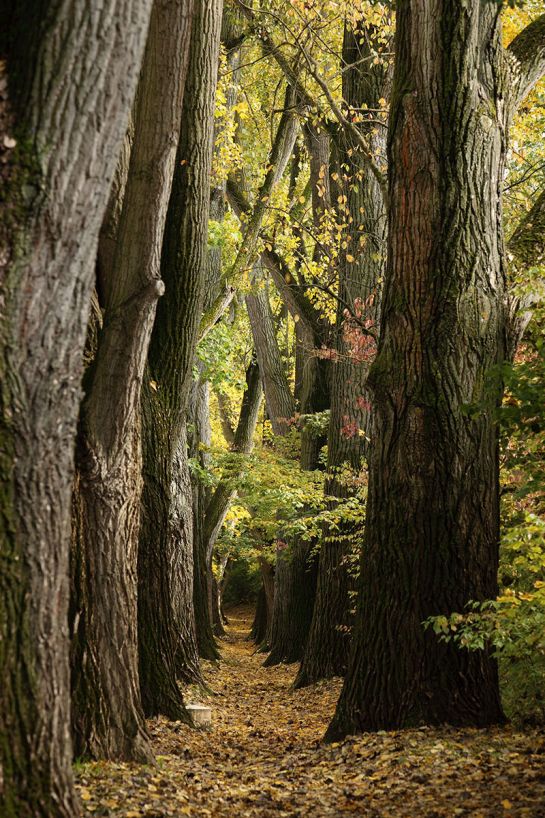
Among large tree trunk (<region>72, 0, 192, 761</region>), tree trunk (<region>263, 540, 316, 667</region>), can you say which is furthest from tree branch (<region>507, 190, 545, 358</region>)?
tree trunk (<region>263, 540, 316, 667</region>)

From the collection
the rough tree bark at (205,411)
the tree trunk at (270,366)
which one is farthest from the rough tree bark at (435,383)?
the tree trunk at (270,366)

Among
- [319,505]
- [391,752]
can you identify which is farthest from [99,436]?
[319,505]

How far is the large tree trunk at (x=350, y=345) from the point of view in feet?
41.3

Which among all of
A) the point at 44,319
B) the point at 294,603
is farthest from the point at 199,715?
the point at 294,603

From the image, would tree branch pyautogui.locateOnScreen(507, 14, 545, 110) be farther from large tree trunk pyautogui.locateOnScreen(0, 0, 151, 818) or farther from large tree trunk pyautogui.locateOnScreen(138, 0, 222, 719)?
large tree trunk pyautogui.locateOnScreen(0, 0, 151, 818)

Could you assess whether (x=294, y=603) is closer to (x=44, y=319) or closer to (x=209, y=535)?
(x=209, y=535)

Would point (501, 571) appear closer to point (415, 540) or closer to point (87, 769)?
point (415, 540)

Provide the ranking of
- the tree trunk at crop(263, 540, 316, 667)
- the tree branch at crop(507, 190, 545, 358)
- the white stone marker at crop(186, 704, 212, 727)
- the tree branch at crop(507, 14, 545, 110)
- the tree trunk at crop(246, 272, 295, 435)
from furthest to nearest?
the tree trunk at crop(246, 272, 295, 435) < the tree trunk at crop(263, 540, 316, 667) < the white stone marker at crop(186, 704, 212, 727) < the tree branch at crop(507, 14, 545, 110) < the tree branch at crop(507, 190, 545, 358)

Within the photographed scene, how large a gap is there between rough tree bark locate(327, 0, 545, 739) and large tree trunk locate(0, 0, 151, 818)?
12.2ft

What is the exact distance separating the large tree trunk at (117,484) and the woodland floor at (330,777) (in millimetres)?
357

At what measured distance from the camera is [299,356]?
19.2 meters

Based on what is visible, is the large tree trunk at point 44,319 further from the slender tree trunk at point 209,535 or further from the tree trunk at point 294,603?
the slender tree trunk at point 209,535

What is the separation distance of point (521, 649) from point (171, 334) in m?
4.02

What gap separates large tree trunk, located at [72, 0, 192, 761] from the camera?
5875mm
